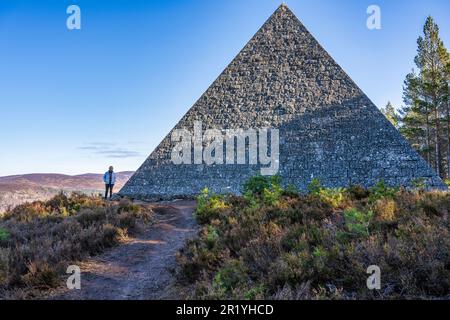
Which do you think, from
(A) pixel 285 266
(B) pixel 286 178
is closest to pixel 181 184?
(B) pixel 286 178

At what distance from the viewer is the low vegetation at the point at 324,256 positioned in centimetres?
443

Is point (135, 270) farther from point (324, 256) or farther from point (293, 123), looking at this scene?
point (293, 123)

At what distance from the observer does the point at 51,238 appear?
26.9 feet

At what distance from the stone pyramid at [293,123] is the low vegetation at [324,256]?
393 inches

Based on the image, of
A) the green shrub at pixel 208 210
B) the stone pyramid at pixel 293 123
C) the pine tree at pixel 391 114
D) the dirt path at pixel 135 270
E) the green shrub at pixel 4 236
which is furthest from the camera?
the pine tree at pixel 391 114

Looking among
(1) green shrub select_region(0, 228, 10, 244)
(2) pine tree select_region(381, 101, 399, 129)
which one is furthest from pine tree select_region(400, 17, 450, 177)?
(1) green shrub select_region(0, 228, 10, 244)

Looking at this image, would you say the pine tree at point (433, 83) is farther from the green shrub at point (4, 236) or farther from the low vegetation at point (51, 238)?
the green shrub at point (4, 236)

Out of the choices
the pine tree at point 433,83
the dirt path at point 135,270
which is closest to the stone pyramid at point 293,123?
the dirt path at point 135,270

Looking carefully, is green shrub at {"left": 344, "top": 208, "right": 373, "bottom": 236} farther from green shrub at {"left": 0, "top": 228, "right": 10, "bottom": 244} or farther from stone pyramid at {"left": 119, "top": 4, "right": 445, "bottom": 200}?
stone pyramid at {"left": 119, "top": 4, "right": 445, "bottom": 200}

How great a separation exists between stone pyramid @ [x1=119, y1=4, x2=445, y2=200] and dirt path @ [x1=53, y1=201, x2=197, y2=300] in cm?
1023

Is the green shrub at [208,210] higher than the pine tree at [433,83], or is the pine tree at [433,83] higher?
the pine tree at [433,83]

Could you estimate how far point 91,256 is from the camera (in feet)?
25.6

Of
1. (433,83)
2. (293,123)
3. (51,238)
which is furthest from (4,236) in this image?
(433,83)

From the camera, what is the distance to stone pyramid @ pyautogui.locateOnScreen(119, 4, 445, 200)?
19.0 m
